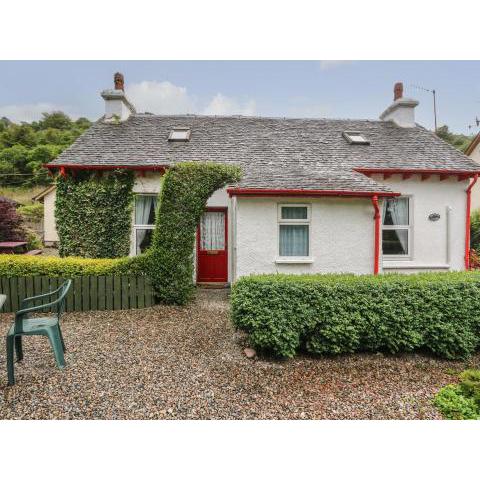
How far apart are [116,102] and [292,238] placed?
934 cm

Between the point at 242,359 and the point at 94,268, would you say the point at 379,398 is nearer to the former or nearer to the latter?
the point at 242,359

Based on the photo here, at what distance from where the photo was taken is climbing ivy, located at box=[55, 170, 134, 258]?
31.6ft

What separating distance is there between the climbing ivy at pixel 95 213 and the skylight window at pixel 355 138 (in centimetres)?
830

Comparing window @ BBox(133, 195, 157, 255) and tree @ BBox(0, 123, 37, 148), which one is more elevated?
tree @ BBox(0, 123, 37, 148)

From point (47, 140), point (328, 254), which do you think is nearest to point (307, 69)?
point (328, 254)

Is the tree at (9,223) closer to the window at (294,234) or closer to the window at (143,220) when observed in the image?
the window at (143,220)

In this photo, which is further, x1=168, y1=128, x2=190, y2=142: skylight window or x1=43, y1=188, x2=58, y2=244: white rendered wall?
x1=43, y1=188, x2=58, y2=244: white rendered wall

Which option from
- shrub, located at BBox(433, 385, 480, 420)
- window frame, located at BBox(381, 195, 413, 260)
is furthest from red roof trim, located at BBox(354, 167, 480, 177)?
shrub, located at BBox(433, 385, 480, 420)

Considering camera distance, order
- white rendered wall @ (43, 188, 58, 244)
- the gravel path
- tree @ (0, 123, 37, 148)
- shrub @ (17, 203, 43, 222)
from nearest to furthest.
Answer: the gravel path, white rendered wall @ (43, 188, 58, 244), shrub @ (17, 203, 43, 222), tree @ (0, 123, 37, 148)

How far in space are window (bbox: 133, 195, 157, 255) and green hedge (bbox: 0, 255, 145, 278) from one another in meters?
2.76

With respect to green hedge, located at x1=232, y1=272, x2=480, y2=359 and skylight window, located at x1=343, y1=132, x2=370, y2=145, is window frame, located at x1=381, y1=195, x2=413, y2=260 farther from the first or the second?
green hedge, located at x1=232, y1=272, x2=480, y2=359

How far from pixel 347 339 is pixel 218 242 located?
20.1ft

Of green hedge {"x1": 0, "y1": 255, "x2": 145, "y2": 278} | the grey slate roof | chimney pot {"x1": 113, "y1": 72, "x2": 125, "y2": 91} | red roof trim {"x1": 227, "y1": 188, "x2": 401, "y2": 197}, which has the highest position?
chimney pot {"x1": 113, "y1": 72, "x2": 125, "y2": 91}

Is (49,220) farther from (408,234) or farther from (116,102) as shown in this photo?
(408,234)
